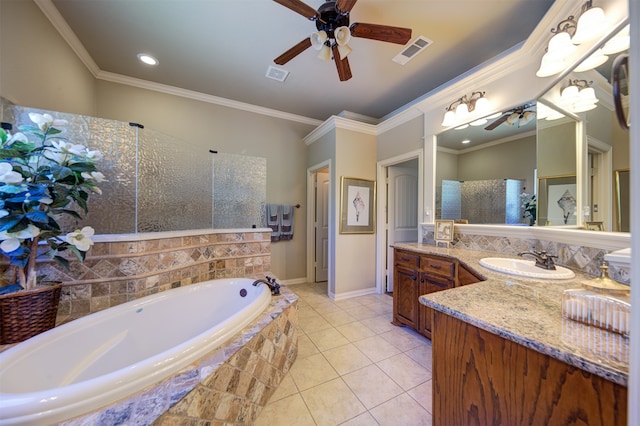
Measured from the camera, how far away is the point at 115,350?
132cm

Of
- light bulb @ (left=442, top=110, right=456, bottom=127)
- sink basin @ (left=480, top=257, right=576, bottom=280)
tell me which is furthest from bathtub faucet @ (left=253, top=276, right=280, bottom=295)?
light bulb @ (left=442, top=110, right=456, bottom=127)

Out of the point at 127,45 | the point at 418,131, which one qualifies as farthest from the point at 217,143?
the point at 418,131

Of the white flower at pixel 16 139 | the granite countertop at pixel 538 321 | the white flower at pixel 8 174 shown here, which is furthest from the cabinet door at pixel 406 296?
the white flower at pixel 16 139

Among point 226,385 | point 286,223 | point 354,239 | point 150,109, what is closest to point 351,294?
point 354,239

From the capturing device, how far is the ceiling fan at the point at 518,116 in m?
1.81

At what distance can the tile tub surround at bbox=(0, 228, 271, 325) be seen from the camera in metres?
1.44

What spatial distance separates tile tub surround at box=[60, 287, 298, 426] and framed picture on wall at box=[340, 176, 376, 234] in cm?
167

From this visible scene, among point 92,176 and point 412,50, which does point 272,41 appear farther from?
point 92,176

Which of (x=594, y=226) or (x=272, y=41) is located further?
(x=272, y=41)

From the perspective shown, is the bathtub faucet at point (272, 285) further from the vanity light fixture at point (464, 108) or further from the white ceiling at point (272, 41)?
the vanity light fixture at point (464, 108)

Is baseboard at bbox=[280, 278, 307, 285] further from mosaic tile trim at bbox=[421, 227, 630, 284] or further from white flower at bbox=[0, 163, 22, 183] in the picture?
white flower at bbox=[0, 163, 22, 183]

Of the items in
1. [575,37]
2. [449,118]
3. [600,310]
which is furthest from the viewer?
[449,118]

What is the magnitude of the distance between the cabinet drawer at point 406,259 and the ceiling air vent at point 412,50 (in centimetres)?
199

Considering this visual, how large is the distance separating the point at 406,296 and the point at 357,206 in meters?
1.39
